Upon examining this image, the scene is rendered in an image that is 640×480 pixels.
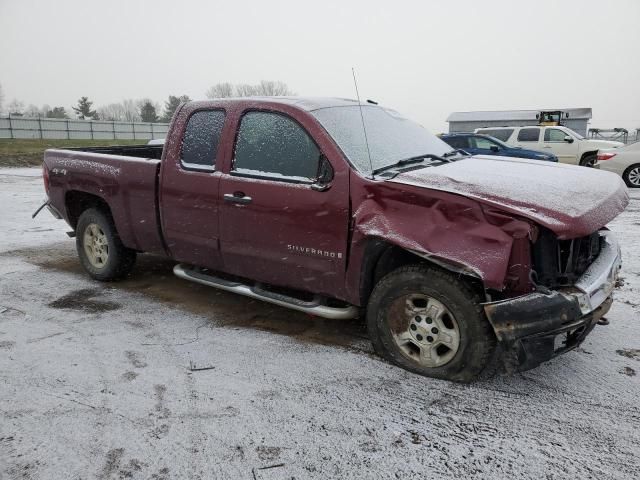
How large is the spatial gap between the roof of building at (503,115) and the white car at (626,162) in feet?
133

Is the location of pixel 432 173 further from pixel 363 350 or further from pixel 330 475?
pixel 330 475

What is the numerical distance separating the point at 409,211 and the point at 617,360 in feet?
5.92

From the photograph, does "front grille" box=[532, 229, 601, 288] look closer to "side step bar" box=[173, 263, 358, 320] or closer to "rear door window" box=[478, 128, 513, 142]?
"side step bar" box=[173, 263, 358, 320]

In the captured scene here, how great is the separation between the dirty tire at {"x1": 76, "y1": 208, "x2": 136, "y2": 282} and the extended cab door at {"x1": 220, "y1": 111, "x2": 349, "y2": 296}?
1577mm

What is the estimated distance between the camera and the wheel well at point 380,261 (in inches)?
130

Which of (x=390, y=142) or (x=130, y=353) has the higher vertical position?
(x=390, y=142)

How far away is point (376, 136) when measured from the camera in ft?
12.9

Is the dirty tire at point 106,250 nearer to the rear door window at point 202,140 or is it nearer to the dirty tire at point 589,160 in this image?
the rear door window at point 202,140

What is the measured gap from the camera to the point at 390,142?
396cm

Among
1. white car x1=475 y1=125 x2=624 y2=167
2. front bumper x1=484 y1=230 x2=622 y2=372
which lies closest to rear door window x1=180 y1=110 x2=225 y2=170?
front bumper x1=484 y1=230 x2=622 y2=372

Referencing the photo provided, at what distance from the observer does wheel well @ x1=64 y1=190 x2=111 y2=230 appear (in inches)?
207

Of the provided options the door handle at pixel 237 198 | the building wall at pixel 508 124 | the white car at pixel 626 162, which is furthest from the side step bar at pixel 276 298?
the building wall at pixel 508 124

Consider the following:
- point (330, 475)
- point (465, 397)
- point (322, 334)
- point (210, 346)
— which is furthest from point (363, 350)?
point (330, 475)

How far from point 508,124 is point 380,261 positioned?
170ft
